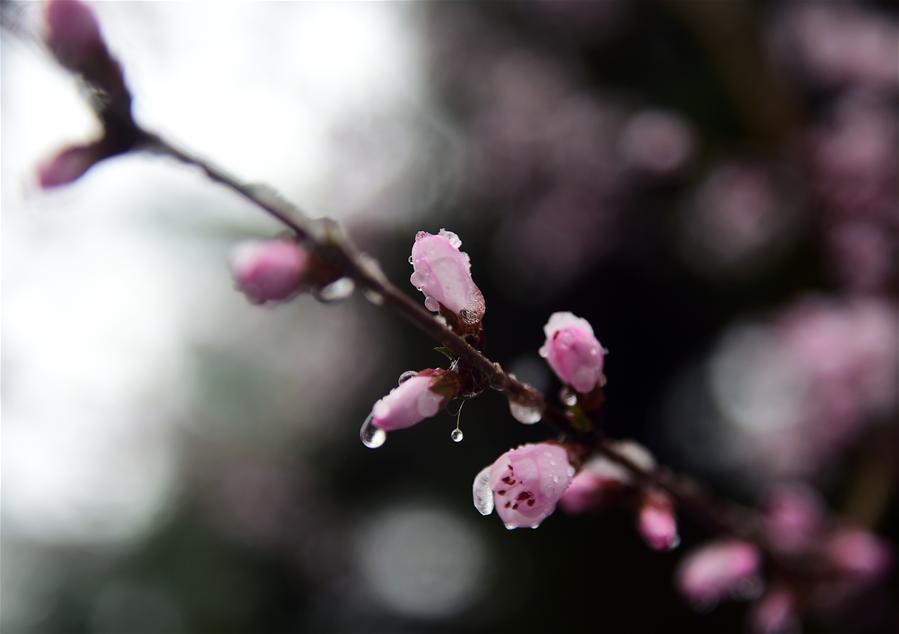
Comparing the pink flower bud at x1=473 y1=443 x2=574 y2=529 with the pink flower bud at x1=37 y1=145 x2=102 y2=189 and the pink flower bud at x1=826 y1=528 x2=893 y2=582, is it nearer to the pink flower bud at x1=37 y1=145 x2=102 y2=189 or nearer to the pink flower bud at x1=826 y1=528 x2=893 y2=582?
the pink flower bud at x1=37 y1=145 x2=102 y2=189

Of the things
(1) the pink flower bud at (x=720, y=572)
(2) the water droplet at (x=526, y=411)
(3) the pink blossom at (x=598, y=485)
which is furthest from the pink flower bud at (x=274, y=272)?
(1) the pink flower bud at (x=720, y=572)

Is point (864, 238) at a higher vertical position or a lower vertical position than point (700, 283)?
higher

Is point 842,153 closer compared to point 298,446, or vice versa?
point 842,153

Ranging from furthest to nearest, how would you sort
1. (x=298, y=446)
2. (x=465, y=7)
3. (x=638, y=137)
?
(x=298, y=446), (x=465, y=7), (x=638, y=137)

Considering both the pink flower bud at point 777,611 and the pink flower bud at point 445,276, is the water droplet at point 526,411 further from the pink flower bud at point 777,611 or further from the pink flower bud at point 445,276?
the pink flower bud at point 777,611

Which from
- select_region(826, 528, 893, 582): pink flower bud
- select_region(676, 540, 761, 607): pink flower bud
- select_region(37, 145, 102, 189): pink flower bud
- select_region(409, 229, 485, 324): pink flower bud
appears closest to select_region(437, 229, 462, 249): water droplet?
select_region(409, 229, 485, 324): pink flower bud

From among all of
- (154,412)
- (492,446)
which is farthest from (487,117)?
(154,412)

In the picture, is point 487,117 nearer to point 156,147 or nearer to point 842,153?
point 842,153

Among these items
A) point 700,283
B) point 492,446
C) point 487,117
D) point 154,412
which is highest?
point 487,117
